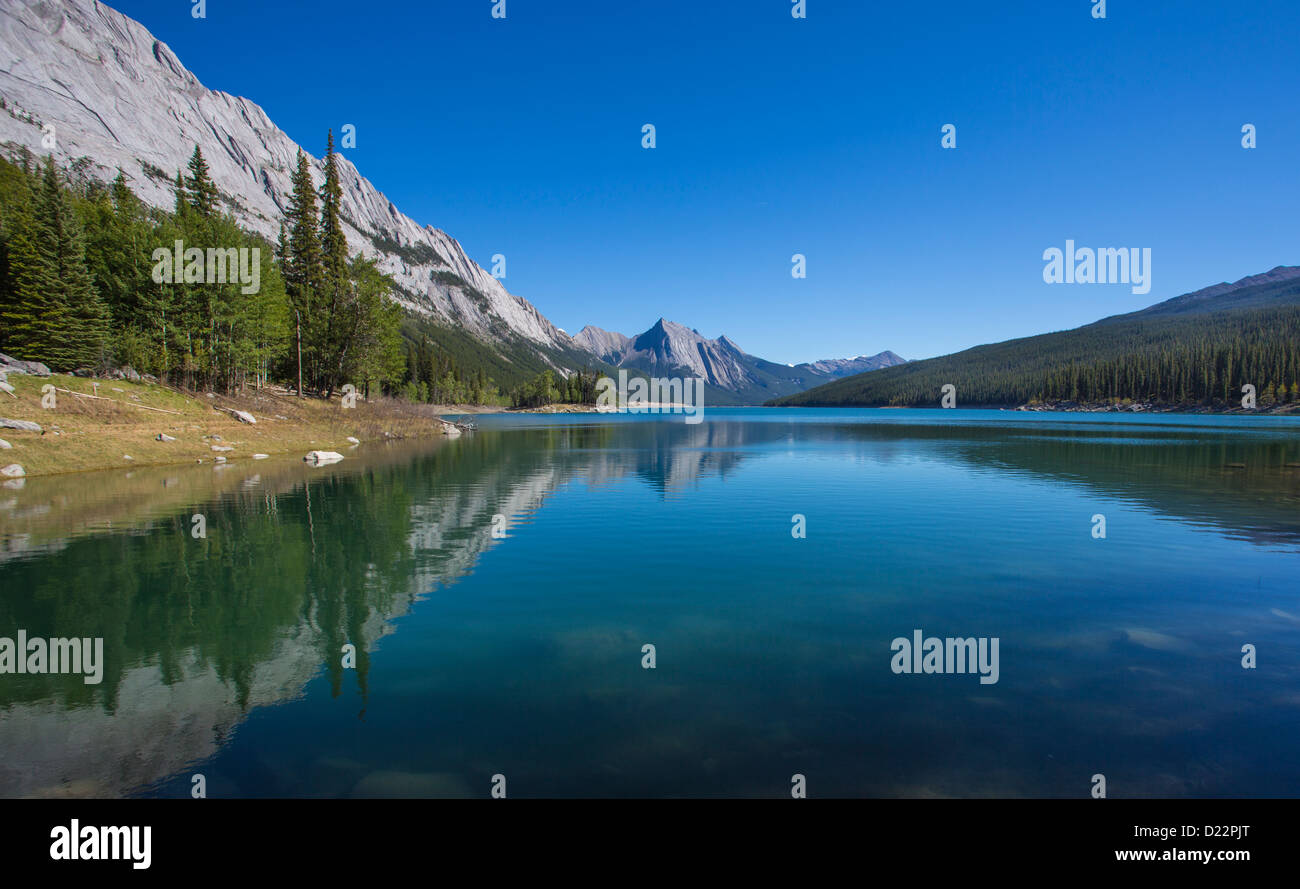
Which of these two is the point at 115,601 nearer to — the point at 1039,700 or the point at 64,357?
the point at 1039,700

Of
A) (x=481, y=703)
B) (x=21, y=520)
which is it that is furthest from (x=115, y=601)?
(x=21, y=520)

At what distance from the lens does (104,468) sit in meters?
37.9

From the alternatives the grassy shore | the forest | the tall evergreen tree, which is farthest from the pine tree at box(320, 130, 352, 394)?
the tall evergreen tree

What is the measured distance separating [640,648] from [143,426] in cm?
4949

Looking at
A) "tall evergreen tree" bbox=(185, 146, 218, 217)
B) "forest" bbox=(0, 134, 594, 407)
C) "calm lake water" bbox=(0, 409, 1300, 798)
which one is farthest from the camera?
"tall evergreen tree" bbox=(185, 146, 218, 217)

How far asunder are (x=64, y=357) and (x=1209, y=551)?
73.2 m

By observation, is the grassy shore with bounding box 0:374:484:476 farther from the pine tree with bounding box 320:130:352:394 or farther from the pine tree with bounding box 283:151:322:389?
the pine tree with bounding box 283:151:322:389

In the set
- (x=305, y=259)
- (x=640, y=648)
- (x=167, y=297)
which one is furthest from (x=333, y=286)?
(x=640, y=648)

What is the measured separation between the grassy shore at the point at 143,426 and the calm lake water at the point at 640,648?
10.2 meters

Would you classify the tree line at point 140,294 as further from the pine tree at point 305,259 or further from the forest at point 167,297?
the pine tree at point 305,259

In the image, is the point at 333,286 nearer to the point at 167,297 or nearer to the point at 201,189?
the point at 201,189

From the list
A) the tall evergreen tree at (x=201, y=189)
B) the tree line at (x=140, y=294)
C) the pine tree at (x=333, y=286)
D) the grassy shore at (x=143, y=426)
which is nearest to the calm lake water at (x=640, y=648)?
the grassy shore at (x=143, y=426)

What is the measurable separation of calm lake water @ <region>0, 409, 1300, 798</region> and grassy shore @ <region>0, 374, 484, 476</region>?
10212mm

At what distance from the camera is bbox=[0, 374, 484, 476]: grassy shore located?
36344 millimetres
